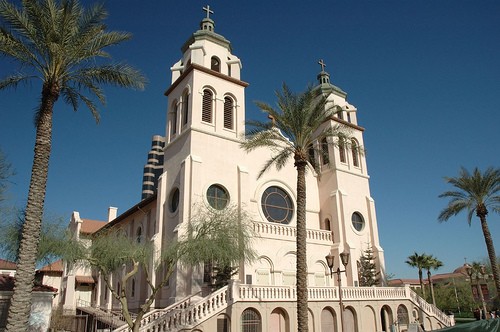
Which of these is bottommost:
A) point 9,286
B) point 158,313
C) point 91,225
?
point 158,313

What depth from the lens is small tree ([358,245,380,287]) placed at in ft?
89.9

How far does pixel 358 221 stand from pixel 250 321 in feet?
49.4

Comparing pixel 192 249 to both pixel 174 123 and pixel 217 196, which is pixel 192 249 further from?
Answer: pixel 174 123

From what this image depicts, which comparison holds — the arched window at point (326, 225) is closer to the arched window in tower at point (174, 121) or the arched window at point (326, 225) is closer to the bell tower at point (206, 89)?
the bell tower at point (206, 89)

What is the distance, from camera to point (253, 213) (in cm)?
2602

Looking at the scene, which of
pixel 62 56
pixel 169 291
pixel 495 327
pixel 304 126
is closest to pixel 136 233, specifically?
pixel 169 291

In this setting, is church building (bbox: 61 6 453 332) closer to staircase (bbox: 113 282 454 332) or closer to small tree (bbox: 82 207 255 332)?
staircase (bbox: 113 282 454 332)

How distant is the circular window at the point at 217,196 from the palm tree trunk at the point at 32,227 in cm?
1289

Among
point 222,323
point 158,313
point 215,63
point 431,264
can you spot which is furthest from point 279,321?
point 431,264

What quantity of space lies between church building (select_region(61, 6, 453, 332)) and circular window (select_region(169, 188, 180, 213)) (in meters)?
0.07

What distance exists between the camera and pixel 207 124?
26.3 m

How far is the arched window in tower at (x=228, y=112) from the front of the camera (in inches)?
1088

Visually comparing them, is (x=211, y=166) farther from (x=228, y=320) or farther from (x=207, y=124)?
(x=228, y=320)

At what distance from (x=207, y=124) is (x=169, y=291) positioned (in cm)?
1101
